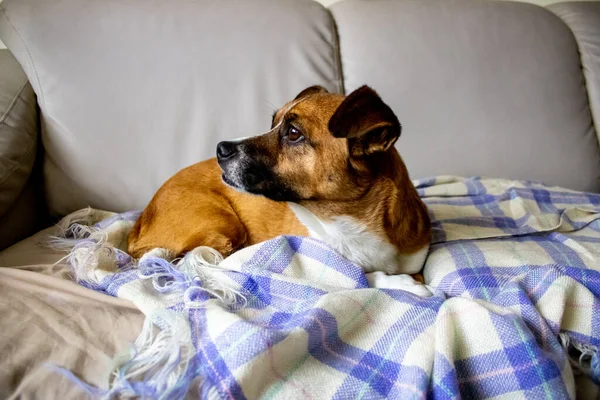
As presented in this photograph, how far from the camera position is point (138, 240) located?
4.34ft

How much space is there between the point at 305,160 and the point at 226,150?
21cm

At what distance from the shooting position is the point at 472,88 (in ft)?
5.86

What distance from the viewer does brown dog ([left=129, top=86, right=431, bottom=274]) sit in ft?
3.45

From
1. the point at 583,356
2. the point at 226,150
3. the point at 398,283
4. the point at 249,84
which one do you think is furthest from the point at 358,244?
the point at 249,84

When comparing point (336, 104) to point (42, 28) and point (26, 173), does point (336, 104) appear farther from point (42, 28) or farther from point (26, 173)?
point (42, 28)

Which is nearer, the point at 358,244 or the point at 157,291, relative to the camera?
the point at 157,291

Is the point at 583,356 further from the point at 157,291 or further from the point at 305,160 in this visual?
the point at 157,291

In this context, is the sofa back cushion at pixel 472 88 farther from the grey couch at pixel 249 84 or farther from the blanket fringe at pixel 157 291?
the blanket fringe at pixel 157 291

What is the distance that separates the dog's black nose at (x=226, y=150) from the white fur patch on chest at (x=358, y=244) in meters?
0.23

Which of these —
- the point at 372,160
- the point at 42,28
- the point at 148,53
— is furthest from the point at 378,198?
the point at 42,28

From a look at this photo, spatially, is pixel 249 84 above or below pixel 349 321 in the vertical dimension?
above

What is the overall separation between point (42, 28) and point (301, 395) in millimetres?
1588

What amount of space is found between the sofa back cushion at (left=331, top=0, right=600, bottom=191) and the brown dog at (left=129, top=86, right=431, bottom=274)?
1.86 feet

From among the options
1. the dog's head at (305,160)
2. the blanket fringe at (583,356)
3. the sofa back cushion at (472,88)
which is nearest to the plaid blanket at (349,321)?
the blanket fringe at (583,356)
